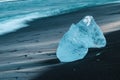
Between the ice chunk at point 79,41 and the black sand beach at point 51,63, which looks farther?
the ice chunk at point 79,41

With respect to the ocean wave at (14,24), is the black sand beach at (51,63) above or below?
above

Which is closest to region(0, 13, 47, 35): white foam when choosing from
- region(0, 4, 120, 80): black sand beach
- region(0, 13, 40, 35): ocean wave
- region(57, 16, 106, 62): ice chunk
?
region(0, 13, 40, 35): ocean wave

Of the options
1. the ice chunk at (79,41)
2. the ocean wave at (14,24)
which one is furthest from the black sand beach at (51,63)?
the ocean wave at (14,24)

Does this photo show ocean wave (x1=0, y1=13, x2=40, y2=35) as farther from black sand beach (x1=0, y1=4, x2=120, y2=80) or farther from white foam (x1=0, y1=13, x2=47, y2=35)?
black sand beach (x1=0, y1=4, x2=120, y2=80)

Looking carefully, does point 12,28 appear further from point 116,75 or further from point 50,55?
point 116,75

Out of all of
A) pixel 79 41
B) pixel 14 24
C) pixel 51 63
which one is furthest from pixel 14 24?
pixel 51 63

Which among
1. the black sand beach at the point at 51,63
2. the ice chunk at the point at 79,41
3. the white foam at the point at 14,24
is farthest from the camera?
the white foam at the point at 14,24

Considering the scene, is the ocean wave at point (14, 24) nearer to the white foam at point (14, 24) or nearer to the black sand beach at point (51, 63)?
the white foam at point (14, 24)

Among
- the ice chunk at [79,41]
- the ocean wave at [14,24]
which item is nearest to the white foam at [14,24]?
the ocean wave at [14,24]

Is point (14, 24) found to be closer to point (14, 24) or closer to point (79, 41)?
point (14, 24)

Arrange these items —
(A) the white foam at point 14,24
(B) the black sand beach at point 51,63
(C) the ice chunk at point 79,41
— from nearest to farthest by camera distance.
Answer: (B) the black sand beach at point 51,63, (C) the ice chunk at point 79,41, (A) the white foam at point 14,24
